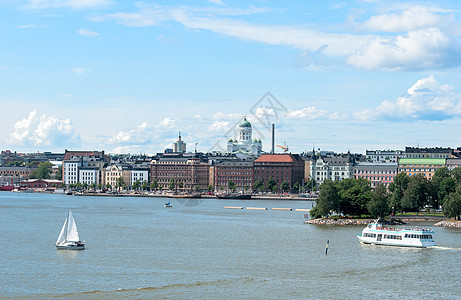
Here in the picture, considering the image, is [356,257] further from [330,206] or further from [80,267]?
[330,206]

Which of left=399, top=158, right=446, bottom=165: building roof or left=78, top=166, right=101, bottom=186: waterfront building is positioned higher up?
left=399, top=158, right=446, bottom=165: building roof

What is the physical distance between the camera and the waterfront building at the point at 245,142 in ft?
601

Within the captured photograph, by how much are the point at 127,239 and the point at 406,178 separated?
1501 inches

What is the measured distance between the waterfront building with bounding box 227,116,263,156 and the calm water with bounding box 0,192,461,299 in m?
126

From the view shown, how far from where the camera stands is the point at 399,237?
47625 millimetres

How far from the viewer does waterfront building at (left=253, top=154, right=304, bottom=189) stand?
145125mm

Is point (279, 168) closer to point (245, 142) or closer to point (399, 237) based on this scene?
point (245, 142)

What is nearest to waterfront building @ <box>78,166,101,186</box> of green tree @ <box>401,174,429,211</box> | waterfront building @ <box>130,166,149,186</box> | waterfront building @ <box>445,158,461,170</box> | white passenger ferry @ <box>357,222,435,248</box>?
waterfront building @ <box>130,166,149,186</box>

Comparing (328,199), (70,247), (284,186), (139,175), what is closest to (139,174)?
(139,175)

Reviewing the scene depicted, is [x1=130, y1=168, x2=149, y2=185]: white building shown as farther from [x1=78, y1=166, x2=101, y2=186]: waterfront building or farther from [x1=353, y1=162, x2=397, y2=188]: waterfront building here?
[x1=353, y1=162, x2=397, y2=188]: waterfront building

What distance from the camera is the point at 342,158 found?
147 metres

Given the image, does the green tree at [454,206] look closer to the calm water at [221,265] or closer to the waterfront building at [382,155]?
the calm water at [221,265]

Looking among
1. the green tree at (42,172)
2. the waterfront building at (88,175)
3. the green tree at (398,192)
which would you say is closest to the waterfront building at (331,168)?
the waterfront building at (88,175)

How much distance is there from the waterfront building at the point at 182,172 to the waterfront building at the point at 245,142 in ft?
89.1
